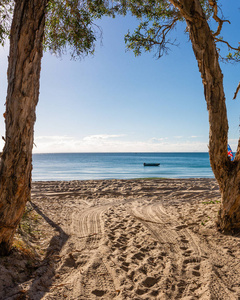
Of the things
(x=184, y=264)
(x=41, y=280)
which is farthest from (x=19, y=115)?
(x=184, y=264)

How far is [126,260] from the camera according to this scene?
394 cm

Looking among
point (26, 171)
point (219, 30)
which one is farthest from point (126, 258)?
point (219, 30)

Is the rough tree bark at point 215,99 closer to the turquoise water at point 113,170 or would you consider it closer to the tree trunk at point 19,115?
the tree trunk at point 19,115

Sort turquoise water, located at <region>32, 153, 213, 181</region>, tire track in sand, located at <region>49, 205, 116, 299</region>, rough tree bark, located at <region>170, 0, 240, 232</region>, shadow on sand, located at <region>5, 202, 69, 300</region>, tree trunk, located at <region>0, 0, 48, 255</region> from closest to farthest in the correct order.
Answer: shadow on sand, located at <region>5, 202, 69, 300</region> < tire track in sand, located at <region>49, 205, 116, 299</region> < tree trunk, located at <region>0, 0, 48, 255</region> < rough tree bark, located at <region>170, 0, 240, 232</region> < turquoise water, located at <region>32, 153, 213, 181</region>

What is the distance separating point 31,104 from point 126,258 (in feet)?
10.2

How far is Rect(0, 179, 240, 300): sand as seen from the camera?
3.01 metres

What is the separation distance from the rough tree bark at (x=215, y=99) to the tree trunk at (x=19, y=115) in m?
3.28

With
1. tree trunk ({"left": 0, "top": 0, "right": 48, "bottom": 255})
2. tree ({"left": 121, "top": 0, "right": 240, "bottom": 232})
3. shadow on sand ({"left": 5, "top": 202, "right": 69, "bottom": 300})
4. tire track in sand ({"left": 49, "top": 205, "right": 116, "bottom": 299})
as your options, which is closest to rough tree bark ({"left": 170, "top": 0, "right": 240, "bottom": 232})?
tree ({"left": 121, "top": 0, "right": 240, "bottom": 232})

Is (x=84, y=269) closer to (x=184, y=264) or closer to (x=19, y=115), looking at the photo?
(x=184, y=264)

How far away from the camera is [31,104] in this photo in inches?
144

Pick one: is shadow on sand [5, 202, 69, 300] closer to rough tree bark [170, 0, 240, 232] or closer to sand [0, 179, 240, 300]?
sand [0, 179, 240, 300]

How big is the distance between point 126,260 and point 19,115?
9.84 feet

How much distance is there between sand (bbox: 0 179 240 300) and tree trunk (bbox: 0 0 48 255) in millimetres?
743

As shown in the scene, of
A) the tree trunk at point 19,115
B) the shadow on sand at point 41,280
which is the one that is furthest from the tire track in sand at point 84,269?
the tree trunk at point 19,115
